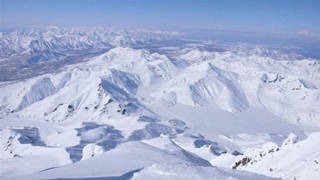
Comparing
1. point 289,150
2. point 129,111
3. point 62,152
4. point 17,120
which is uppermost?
point 289,150

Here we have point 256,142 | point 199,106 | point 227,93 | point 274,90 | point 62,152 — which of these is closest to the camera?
point 62,152

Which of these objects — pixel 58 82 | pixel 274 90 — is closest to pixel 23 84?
pixel 58 82

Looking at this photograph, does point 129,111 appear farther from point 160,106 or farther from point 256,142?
point 256,142

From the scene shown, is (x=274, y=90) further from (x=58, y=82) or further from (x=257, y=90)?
(x=58, y=82)

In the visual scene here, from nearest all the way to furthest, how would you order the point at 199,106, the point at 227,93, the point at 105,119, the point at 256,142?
the point at 256,142 < the point at 105,119 < the point at 199,106 < the point at 227,93

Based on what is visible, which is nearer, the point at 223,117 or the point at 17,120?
the point at 17,120

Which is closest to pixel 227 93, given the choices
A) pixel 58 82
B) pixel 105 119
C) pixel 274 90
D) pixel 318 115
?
pixel 274 90

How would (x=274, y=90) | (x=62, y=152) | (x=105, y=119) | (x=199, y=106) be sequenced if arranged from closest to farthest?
1. (x=62, y=152)
2. (x=105, y=119)
3. (x=199, y=106)
4. (x=274, y=90)

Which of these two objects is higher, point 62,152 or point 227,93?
point 62,152

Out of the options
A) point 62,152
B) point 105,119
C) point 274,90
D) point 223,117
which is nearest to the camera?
point 62,152
